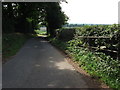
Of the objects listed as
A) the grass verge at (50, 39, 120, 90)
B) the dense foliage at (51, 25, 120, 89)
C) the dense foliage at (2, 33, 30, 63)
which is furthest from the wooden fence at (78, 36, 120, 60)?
the dense foliage at (2, 33, 30, 63)

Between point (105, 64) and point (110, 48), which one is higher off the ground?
point (110, 48)

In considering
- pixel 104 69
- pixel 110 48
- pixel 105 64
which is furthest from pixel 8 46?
pixel 104 69

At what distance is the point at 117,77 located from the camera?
19.6 ft

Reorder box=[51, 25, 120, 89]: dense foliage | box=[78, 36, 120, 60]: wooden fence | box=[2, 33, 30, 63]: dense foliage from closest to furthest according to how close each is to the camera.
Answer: box=[51, 25, 120, 89]: dense foliage → box=[78, 36, 120, 60]: wooden fence → box=[2, 33, 30, 63]: dense foliage

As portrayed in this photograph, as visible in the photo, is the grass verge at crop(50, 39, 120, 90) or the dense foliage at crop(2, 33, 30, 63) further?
the dense foliage at crop(2, 33, 30, 63)

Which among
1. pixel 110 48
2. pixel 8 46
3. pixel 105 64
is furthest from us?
pixel 8 46

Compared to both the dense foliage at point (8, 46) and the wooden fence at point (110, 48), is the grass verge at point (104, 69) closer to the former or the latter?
the wooden fence at point (110, 48)

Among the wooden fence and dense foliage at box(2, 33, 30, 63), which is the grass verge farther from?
dense foliage at box(2, 33, 30, 63)

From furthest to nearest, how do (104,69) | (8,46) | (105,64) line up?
(8,46)
(105,64)
(104,69)

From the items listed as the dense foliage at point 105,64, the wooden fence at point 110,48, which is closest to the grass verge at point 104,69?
the dense foliage at point 105,64

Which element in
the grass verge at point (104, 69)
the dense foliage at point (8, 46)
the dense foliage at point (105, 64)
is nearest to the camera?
the grass verge at point (104, 69)

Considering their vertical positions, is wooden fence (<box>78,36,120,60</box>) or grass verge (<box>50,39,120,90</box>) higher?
wooden fence (<box>78,36,120,60</box>)

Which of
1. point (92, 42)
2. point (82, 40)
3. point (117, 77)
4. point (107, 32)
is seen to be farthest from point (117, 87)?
point (82, 40)

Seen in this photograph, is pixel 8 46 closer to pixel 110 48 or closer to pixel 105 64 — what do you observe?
pixel 110 48
